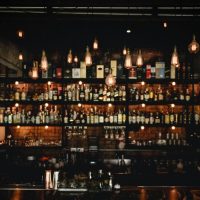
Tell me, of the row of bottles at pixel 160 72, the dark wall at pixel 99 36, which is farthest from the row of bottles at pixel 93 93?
the dark wall at pixel 99 36

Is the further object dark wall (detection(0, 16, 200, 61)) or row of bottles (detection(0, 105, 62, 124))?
row of bottles (detection(0, 105, 62, 124))

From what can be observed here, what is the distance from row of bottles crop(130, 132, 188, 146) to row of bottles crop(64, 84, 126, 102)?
998mm

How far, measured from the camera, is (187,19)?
5.41 metres

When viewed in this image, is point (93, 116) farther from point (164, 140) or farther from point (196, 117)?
point (196, 117)

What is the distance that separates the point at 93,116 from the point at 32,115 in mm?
1333

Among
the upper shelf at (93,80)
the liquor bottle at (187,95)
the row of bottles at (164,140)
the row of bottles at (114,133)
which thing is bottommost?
the row of bottles at (164,140)

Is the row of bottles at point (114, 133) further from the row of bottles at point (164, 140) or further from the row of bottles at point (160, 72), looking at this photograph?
the row of bottles at point (160, 72)

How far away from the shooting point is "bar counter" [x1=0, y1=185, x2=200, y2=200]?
14.8ft

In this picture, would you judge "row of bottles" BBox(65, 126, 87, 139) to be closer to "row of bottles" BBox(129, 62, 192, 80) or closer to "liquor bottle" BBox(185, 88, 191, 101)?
"row of bottles" BBox(129, 62, 192, 80)

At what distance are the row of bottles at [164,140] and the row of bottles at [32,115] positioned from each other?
1.76 metres

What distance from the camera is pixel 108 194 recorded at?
15.3ft

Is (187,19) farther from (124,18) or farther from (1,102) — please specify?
(1,102)

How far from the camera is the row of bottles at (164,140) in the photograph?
8.33m

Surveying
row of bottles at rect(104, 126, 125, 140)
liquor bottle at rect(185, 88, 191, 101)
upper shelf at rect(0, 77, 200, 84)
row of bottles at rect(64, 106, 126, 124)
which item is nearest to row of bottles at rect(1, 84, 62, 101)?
upper shelf at rect(0, 77, 200, 84)
